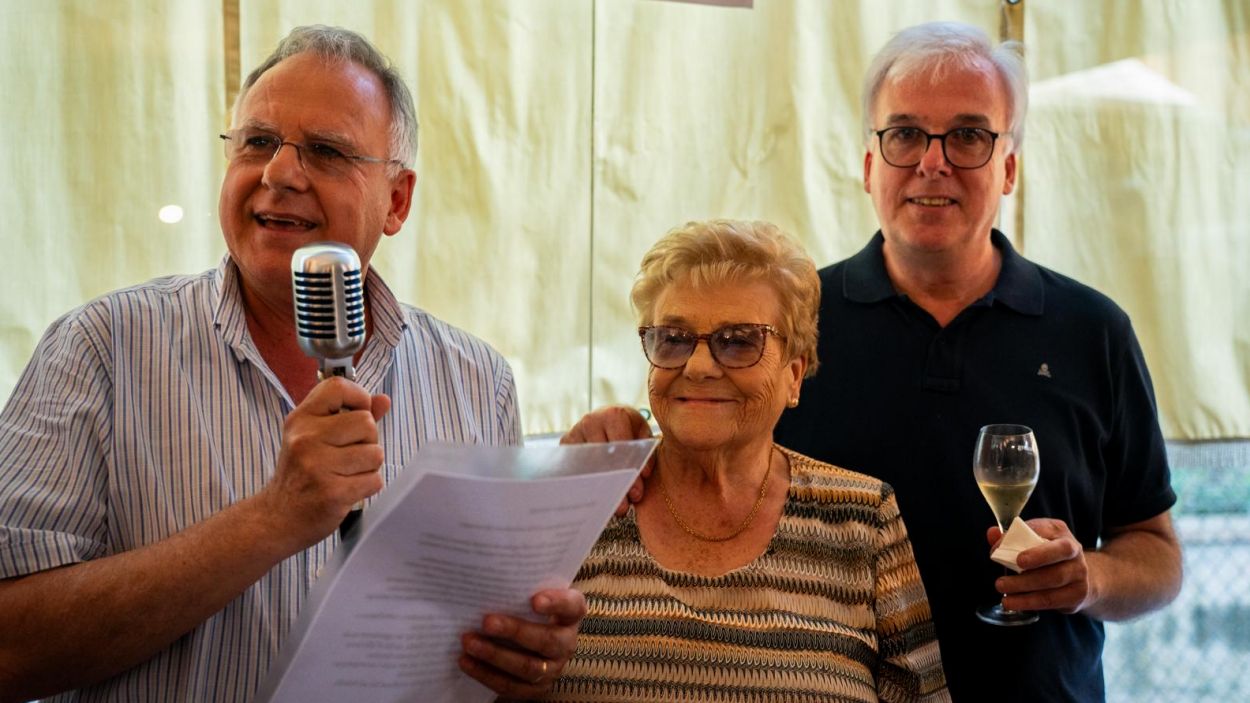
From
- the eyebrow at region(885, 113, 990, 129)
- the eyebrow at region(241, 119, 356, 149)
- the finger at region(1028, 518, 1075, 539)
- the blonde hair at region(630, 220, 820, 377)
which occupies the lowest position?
the finger at region(1028, 518, 1075, 539)

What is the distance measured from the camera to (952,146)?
2.86 metres

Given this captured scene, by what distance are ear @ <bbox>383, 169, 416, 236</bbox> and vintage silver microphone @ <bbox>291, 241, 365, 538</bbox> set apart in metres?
0.80

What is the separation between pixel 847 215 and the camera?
421 cm

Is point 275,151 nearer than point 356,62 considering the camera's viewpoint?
Yes

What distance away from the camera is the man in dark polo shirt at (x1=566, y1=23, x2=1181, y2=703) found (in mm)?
2758

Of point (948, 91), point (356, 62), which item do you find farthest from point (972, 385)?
point (356, 62)

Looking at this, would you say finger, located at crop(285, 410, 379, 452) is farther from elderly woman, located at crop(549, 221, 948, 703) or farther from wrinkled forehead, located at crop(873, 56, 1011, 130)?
wrinkled forehead, located at crop(873, 56, 1011, 130)

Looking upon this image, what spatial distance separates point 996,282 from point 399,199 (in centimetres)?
136

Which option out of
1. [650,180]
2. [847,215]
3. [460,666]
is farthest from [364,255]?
[847,215]

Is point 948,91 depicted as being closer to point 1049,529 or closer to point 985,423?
point 985,423

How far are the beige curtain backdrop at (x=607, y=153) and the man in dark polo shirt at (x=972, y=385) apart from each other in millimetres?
173

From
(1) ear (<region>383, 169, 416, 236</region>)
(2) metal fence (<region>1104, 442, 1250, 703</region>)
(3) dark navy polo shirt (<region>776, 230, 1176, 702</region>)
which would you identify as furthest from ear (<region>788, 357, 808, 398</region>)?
(2) metal fence (<region>1104, 442, 1250, 703</region>)

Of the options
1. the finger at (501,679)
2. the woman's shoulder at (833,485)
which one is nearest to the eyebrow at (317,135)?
the finger at (501,679)

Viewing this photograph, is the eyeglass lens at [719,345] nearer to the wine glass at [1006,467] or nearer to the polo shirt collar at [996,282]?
the wine glass at [1006,467]
